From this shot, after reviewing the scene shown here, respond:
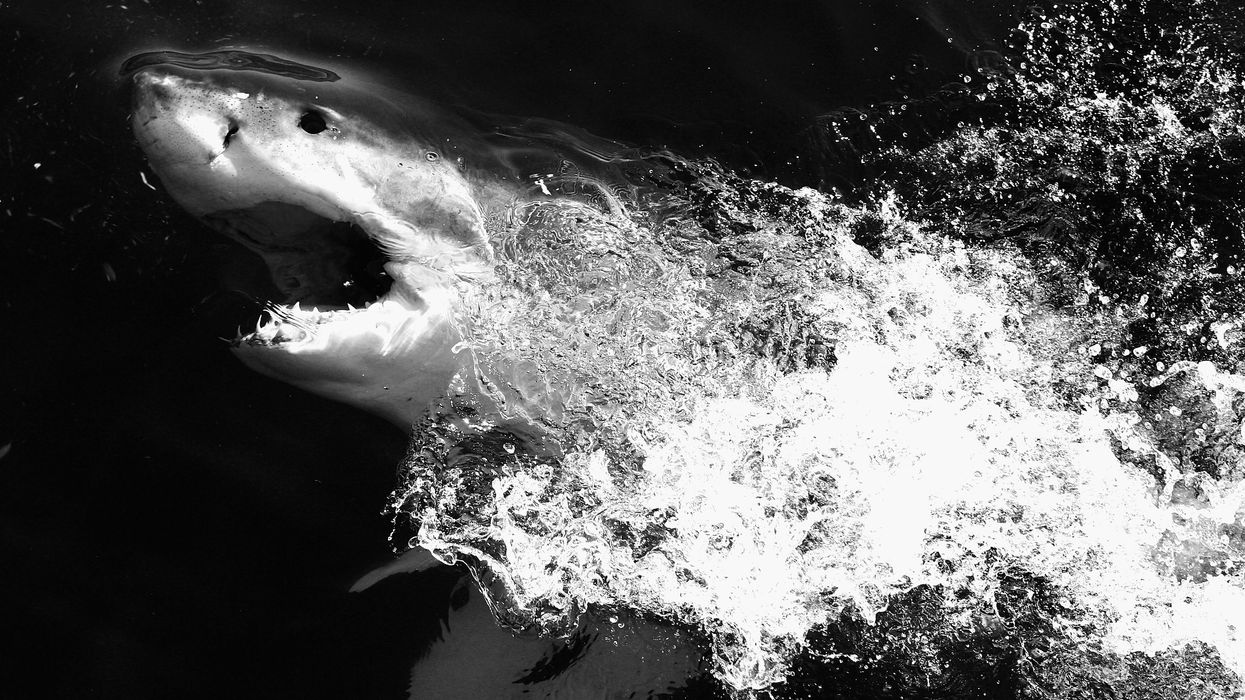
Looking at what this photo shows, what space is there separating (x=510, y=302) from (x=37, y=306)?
1.70 meters

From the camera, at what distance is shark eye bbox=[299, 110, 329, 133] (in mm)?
2676

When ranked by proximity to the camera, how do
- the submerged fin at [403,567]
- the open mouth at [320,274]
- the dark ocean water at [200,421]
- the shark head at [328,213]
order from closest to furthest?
1. the shark head at [328,213]
2. the open mouth at [320,274]
3. the dark ocean water at [200,421]
4. the submerged fin at [403,567]

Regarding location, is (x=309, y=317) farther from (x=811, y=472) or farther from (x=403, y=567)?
(x=811, y=472)

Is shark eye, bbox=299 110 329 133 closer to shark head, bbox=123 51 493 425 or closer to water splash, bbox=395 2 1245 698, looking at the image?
shark head, bbox=123 51 493 425

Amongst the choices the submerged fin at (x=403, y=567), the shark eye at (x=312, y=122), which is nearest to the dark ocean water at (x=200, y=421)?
the submerged fin at (x=403, y=567)

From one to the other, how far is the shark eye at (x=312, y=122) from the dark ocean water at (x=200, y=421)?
45 centimetres

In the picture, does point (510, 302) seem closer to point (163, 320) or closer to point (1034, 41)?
point (163, 320)

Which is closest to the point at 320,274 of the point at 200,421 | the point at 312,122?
the point at 312,122

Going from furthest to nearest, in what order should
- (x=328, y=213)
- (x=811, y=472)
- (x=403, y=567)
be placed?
1. (x=403, y=567)
2. (x=811, y=472)
3. (x=328, y=213)

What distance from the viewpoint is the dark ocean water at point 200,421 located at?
3.09 metres

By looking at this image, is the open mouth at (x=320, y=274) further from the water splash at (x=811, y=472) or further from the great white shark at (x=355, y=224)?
the water splash at (x=811, y=472)

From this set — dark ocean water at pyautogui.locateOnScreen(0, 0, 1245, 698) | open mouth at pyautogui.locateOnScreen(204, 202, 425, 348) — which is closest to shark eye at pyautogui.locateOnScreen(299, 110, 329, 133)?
open mouth at pyautogui.locateOnScreen(204, 202, 425, 348)

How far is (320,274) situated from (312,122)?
44 centimetres

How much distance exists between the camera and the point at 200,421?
10.6 feet
